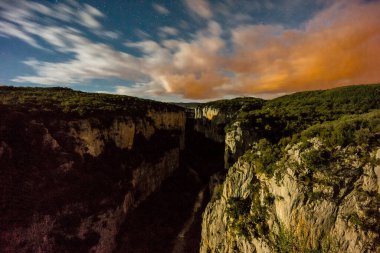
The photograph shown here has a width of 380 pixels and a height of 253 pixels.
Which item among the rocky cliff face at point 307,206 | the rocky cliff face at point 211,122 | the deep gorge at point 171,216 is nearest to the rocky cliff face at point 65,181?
the deep gorge at point 171,216

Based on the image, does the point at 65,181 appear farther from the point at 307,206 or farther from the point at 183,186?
the point at 307,206

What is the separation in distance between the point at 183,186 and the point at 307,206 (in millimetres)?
36289

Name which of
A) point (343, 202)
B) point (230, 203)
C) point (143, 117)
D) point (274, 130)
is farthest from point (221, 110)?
point (343, 202)

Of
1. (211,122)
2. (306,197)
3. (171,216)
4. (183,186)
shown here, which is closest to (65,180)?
(171,216)

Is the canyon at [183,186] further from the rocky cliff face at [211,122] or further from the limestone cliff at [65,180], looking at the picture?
the rocky cliff face at [211,122]

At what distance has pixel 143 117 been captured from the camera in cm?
5681

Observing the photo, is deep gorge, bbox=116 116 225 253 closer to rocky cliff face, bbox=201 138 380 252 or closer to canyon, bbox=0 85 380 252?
canyon, bbox=0 85 380 252

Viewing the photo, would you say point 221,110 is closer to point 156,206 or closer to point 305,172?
point 156,206

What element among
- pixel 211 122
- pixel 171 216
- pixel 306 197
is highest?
pixel 211 122

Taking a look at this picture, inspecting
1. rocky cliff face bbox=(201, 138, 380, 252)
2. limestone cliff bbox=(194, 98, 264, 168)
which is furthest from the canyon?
limestone cliff bbox=(194, 98, 264, 168)

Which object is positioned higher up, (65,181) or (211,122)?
(211,122)

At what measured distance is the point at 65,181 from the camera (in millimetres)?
32531

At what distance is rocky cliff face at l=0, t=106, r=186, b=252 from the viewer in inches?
1075

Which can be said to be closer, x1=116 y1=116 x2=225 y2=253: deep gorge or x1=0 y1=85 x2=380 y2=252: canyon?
x1=0 y1=85 x2=380 y2=252: canyon
